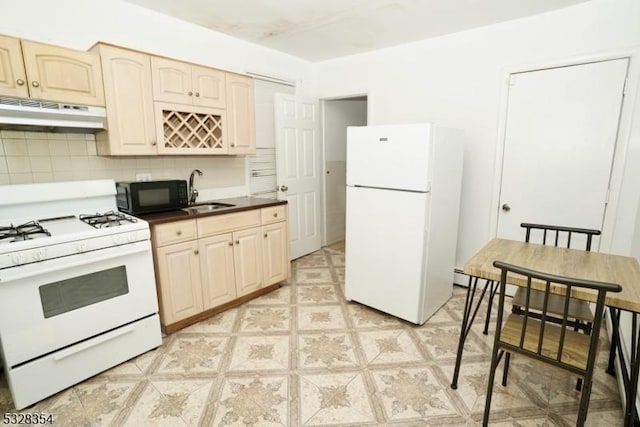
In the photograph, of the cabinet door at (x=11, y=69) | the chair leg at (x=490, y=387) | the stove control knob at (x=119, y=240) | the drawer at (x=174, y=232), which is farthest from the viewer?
the drawer at (x=174, y=232)

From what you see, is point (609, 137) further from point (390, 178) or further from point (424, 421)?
point (424, 421)

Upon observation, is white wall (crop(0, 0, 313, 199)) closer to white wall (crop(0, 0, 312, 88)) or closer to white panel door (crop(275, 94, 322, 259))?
white wall (crop(0, 0, 312, 88))

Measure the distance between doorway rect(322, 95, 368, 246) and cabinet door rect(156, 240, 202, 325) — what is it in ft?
7.49

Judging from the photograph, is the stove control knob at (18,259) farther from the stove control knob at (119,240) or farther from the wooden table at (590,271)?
the wooden table at (590,271)

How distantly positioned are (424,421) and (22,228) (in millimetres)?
2474

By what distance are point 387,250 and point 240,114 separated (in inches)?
69.9

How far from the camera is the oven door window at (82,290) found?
174 cm

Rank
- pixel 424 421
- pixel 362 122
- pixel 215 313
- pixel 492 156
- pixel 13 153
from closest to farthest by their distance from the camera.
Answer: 1. pixel 424 421
2. pixel 13 153
3. pixel 215 313
4. pixel 492 156
5. pixel 362 122

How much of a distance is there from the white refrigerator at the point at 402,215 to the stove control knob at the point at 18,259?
209 centimetres

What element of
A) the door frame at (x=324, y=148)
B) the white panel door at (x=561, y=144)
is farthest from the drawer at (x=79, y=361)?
the white panel door at (x=561, y=144)

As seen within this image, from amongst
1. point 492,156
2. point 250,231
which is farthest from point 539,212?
point 250,231

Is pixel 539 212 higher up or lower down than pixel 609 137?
lower down

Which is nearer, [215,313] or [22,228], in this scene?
[22,228]

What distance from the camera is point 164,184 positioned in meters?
2.48
